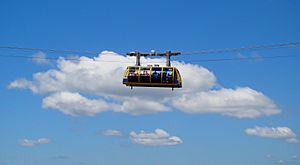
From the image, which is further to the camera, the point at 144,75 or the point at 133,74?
the point at 144,75

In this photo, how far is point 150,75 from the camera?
213 ft

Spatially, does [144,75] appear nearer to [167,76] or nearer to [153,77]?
[153,77]

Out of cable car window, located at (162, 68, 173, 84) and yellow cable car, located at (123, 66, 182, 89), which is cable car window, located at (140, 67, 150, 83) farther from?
cable car window, located at (162, 68, 173, 84)

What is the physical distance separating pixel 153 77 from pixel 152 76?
0.32 meters

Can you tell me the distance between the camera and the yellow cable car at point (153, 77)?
64438 millimetres

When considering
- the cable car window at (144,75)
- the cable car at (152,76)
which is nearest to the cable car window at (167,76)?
the cable car at (152,76)

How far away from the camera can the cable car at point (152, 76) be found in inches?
2537

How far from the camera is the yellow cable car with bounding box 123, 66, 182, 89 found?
6444 cm

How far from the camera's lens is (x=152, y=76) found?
6500 centimetres

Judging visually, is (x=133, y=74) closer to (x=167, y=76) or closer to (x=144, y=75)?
(x=144, y=75)

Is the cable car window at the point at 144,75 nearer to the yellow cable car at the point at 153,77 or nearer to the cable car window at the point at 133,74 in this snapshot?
the yellow cable car at the point at 153,77

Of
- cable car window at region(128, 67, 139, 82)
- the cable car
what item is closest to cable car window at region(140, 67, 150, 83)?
the cable car

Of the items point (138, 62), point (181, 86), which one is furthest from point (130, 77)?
point (181, 86)

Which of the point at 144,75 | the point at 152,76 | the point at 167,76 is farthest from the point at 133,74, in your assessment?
the point at 167,76
